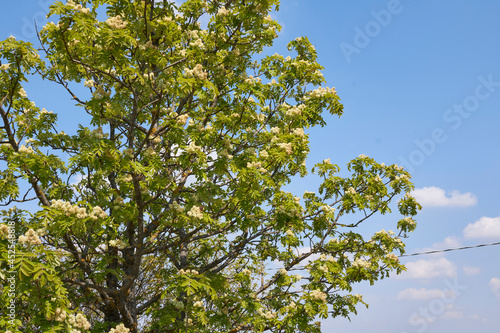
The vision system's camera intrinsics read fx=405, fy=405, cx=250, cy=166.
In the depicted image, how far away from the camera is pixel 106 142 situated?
683cm

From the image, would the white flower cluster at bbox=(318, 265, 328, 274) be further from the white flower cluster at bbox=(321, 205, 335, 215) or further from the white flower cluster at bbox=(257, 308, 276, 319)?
the white flower cluster at bbox=(257, 308, 276, 319)

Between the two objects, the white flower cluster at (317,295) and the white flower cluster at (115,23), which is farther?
the white flower cluster at (317,295)

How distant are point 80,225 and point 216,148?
299cm

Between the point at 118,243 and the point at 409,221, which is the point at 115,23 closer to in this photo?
the point at 118,243

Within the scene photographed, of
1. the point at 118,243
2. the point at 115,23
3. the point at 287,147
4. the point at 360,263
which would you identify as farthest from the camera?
the point at 360,263

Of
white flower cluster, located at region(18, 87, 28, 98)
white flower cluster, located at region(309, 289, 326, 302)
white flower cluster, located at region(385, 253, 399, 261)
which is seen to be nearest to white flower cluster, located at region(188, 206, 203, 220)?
white flower cluster, located at region(309, 289, 326, 302)

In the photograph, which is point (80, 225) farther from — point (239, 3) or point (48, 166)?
point (239, 3)

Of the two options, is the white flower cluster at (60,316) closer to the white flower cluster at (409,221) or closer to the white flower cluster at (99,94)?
the white flower cluster at (99,94)

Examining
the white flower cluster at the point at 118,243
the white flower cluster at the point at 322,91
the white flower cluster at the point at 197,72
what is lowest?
the white flower cluster at the point at 118,243

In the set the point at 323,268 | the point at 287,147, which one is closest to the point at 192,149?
the point at 287,147

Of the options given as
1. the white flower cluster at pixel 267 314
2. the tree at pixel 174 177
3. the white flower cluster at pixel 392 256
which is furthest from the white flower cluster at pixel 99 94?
the white flower cluster at pixel 392 256

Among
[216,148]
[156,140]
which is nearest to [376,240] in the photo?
[216,148]
